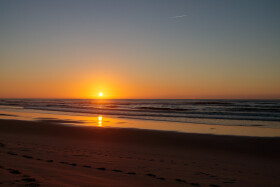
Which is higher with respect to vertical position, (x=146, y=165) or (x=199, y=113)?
(x=199, y=113)

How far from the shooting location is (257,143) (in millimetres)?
11805

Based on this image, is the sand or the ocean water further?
the ocean water

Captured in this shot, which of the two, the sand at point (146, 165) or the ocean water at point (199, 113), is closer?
the sand at point (146, 165)

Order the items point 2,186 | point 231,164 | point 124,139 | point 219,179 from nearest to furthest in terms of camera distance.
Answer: point 2,186 < point 219,179 < point 231,164 < point 124,139

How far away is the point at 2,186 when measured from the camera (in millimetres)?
5000

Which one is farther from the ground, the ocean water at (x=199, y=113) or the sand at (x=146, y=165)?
the ocean water at (x=199, y=113)

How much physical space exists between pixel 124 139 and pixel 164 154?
3.96 m

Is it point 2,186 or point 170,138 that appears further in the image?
point 170,138

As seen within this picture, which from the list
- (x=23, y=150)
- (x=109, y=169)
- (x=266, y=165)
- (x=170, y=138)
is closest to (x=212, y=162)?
(x=266, y=165)

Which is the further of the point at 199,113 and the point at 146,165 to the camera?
the point at 199,113

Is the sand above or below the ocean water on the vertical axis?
below

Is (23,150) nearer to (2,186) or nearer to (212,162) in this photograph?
(2,186)

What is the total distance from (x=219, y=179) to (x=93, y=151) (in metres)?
4.77

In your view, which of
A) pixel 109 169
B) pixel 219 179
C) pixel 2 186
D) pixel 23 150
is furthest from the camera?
pixel 23 150
